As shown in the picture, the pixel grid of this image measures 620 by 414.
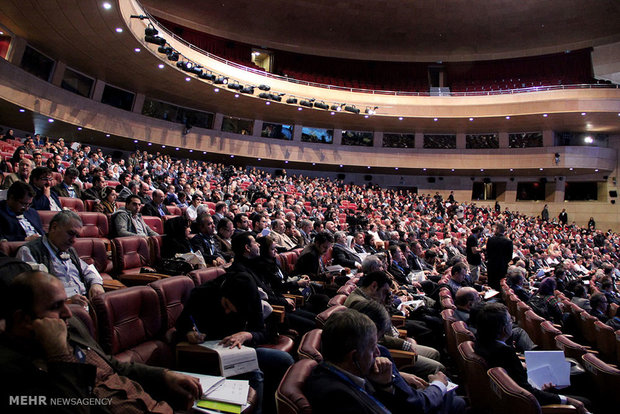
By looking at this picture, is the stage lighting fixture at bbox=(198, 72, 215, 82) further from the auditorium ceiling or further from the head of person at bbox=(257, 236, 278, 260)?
the head of person at bbox=(257, 236, 278, 260)

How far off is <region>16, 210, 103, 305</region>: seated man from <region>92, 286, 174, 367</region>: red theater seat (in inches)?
8.8

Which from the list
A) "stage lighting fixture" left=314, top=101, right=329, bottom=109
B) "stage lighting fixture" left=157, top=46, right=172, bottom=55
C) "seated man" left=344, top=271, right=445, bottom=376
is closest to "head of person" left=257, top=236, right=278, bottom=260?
"seated man" left=344, top=271, right=445, bottom=376

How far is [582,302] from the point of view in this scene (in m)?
4.20

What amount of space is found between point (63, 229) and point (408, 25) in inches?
636

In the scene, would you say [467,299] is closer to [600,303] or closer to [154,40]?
[600,303]

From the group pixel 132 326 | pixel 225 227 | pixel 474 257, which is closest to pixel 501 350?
pixel 132 326

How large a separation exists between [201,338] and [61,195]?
344 cm

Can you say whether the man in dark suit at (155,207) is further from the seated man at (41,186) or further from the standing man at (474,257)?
the standing man at (474,257)

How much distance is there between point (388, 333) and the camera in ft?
7.29

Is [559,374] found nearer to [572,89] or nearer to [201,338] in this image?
[201,338]

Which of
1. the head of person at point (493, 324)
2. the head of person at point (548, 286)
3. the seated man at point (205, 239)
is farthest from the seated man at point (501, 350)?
the head of person at point (548, 286)

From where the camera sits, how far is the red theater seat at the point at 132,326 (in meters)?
1.61

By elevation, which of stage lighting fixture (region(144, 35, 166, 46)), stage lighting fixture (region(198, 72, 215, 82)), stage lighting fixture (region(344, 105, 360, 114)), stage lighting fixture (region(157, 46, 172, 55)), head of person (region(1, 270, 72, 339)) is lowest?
head of person (region(1, 270, 72, 339))

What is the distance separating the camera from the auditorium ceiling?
1379 centimetres
